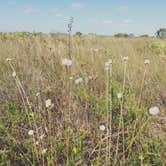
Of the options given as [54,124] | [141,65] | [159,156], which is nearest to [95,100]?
[54,124]

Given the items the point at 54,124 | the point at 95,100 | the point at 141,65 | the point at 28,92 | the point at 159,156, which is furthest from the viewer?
the point at 141,65

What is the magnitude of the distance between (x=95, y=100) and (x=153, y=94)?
639 millimetres

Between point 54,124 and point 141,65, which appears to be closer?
point 54,124

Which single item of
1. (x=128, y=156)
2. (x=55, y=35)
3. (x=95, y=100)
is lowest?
(x=128, y=156)

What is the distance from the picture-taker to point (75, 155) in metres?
1.88

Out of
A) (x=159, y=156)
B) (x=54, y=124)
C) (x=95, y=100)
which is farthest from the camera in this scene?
(x=95, y=100)

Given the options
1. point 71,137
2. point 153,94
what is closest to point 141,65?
point 153,94

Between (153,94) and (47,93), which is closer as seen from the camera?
(47,93)

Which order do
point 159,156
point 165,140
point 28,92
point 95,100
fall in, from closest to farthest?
point 159,156, point 165,140, point 95,100, point 28,92

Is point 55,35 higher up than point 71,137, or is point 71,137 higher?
point 55,35

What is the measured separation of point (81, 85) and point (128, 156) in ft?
3.81

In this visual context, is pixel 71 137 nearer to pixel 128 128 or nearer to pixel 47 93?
pixel 128 128

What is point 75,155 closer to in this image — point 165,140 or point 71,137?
point 71,137

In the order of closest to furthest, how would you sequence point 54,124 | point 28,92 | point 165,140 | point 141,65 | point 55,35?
point 165,140 < point 54,124 < point 28,92 < point 141,65 < point 55,35
